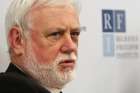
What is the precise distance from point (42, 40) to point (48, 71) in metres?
0.10

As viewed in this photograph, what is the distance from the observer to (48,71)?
1201 millimetres

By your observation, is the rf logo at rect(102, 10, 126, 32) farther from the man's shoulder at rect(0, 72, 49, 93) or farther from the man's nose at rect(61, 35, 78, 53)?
the man's shoulder at rect(0, 72, 49, 93)

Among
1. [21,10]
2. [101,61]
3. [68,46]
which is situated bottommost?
[101,61]

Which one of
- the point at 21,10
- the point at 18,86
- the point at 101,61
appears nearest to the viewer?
the point at 18,86

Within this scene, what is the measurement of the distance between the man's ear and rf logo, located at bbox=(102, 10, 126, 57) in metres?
0.54

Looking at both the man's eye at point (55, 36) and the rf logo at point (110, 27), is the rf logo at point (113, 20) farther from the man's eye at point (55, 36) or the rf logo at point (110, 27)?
the man's eye at point (55, 36)

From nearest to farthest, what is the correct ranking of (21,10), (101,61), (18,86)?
(18,86)
(21,10)
(101,61)

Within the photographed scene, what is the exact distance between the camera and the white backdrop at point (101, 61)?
1601 millimetres

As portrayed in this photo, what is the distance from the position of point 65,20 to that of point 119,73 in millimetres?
613

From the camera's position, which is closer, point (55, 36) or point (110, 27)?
point (55, 36)

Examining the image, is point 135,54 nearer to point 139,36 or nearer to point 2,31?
point 139,36

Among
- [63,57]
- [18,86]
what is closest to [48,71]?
[63,57]

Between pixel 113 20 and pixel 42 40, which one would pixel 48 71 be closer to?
pixel 42 40

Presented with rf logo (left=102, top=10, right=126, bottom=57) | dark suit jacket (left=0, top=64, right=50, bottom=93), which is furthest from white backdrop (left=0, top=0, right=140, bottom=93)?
dark suit jacket (left=0, top=64, right=50, bottom=93)
